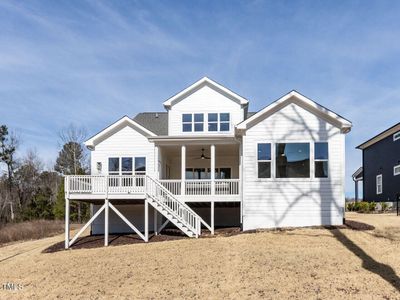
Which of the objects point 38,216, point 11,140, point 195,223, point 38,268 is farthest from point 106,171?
point 11,140

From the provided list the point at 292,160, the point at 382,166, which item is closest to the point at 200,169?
the point at 292,160

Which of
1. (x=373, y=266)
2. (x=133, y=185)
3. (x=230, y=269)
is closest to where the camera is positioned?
(x=373, y=266)

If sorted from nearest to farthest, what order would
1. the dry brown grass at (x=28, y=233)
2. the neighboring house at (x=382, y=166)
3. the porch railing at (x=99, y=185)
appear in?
the porch railing at (x=99, y=185), the dry brown grass at (x=28, y=233), the neighboring house at (x=382, y=166)

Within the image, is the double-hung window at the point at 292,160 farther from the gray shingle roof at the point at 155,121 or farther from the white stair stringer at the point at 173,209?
the gray shingle roof at the point at 155,121

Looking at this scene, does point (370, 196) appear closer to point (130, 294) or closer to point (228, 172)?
point (228, 172)

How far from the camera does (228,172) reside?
2269 cm

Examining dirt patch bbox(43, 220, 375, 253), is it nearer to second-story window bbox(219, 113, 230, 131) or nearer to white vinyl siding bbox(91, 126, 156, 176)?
white vinyl siding bbox(91, 126, 156, 176)

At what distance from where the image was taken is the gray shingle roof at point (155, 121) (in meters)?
22.4

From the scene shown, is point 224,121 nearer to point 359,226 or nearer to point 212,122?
point 212,122

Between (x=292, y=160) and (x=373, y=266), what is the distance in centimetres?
684

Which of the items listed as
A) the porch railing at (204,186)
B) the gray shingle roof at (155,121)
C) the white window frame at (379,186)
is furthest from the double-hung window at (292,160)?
the white window frame at (379,186)

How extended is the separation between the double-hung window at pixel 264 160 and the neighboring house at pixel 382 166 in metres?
11.9

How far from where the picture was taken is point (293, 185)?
16.9 metres

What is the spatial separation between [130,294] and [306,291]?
428cm
